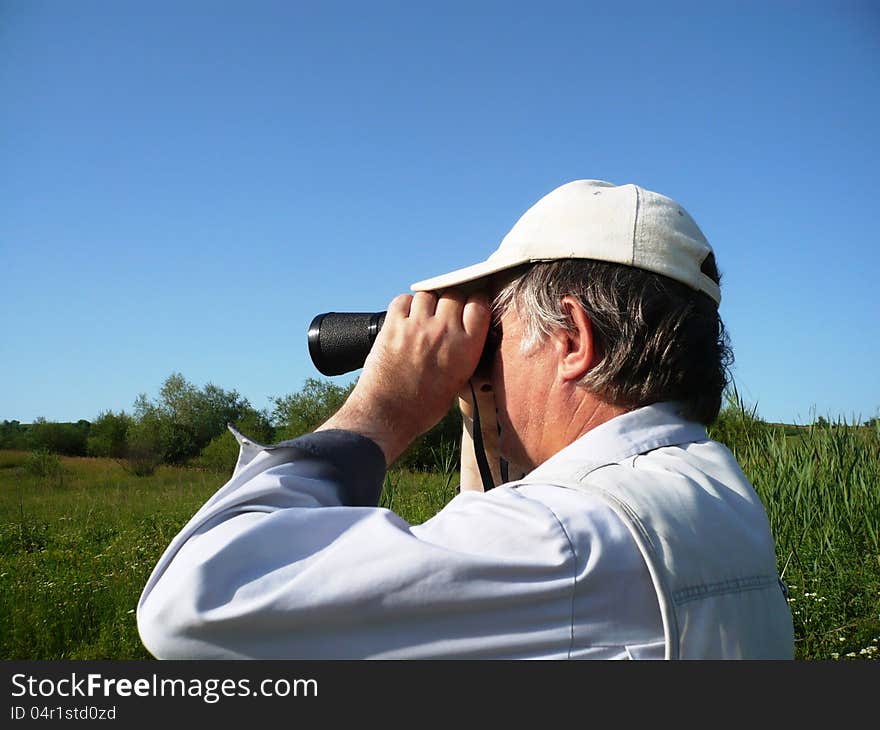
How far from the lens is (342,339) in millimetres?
1676

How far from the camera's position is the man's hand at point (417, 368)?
4.18 feet

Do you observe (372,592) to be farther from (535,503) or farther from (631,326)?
(631,326)

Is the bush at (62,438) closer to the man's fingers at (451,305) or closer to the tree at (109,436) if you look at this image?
the tree at (109,436)

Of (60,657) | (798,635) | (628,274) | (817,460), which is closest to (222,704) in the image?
(628,274)

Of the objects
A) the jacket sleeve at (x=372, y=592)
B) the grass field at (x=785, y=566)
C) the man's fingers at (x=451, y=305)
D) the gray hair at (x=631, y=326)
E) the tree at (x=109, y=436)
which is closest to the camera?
the jacket sleeve at (x=372, y=592)

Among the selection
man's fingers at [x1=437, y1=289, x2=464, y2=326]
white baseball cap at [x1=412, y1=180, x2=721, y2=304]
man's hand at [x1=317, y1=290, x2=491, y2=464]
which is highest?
white baseball cap at [x1=412, y1=180, x2=721, y2=304]

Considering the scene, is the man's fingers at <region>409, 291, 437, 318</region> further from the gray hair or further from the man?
the gray hair

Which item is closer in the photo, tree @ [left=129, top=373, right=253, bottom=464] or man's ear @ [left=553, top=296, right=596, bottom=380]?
man's ear @ [left=553, top=296, right=596, bottom=380]

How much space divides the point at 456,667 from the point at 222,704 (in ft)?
1.05

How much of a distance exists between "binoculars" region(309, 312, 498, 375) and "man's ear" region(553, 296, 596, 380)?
50cm

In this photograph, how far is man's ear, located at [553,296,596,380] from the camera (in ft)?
4.00

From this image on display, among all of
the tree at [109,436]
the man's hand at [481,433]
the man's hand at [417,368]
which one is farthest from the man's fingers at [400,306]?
the tree at [109,436]

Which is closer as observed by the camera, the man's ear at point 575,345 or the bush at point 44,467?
the man's ear at point 575,345

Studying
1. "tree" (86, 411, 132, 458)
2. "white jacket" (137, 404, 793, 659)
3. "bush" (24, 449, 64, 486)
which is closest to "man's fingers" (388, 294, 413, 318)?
"white jacket" (137, 404, 793, 659)
